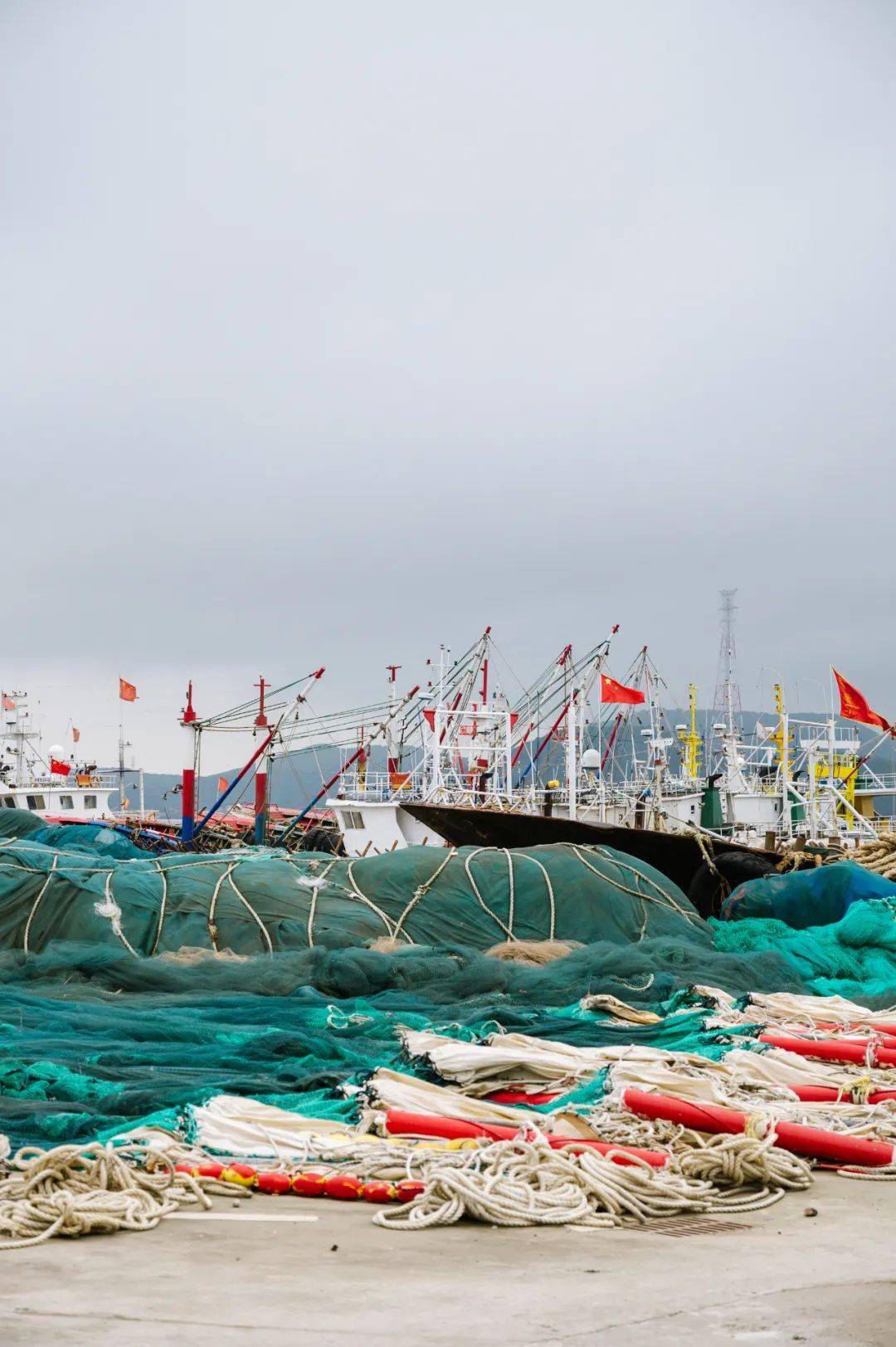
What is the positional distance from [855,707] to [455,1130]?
658 inches

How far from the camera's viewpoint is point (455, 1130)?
5.21 metres

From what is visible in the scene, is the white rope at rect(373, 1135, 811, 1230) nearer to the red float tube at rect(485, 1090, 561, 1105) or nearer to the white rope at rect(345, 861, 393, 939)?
the red float tube at rect(485, 1090, 561, 1105)

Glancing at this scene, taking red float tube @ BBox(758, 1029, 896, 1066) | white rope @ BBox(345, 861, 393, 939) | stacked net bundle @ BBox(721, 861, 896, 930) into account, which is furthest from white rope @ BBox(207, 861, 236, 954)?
stacked net bundle @ BBox(721, 861, 896, 930)

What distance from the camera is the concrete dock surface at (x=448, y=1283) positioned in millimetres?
3211

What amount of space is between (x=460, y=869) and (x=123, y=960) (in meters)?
3.28

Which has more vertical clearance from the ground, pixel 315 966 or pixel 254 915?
pixel 254 915

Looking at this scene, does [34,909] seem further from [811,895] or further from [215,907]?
[811,895]

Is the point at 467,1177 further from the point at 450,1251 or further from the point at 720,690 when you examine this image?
the point at 720,690

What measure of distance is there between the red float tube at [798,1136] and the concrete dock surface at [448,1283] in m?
0.60

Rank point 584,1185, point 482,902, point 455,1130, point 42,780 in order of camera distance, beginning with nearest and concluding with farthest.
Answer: point 584,1185, point 455,1130, point 482,902, point 42,780

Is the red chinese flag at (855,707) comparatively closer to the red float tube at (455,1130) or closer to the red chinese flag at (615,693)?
the red chinese flag at (615,693)

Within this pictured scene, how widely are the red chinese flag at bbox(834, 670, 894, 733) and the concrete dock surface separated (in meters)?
16.5

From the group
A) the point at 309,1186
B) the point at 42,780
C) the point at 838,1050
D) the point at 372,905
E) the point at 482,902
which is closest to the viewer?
the point at 309,1186

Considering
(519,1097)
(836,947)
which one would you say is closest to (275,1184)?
(519,1097)
